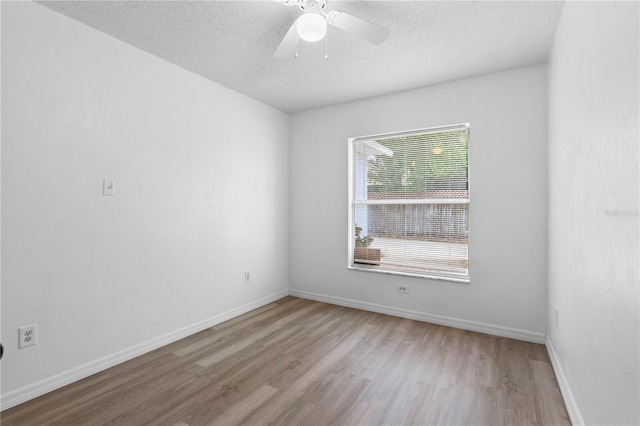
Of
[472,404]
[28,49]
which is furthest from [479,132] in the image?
[28,49]

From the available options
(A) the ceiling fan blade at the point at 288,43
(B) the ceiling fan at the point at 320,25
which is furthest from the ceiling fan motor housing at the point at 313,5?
(A) the ceiling fan blade at the point at 288,43

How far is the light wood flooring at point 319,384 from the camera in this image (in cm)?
184

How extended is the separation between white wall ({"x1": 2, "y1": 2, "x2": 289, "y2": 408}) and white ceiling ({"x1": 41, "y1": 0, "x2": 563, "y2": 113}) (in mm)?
271

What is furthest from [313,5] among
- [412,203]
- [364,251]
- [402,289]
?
[402,289]

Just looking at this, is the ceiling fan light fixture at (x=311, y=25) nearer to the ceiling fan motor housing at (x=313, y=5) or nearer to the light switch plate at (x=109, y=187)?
the ceiling fan motor housing at (x=313, y=5)

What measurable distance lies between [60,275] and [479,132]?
3.73m

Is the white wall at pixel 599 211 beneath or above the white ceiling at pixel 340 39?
beneath

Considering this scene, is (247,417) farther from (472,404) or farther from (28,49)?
(28,49)

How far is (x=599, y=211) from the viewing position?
1357 mm

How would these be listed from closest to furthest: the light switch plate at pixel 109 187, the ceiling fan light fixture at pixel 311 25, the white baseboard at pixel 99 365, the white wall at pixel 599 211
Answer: the white wall at pixel 599 211
the ceiling fan light fixture at pixel 311 25
the white baseboard at pixel 99 365
the light switch plate at pixel 109 187

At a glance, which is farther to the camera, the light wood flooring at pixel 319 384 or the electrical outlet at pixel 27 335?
the electrical outlet at pixel 27 335

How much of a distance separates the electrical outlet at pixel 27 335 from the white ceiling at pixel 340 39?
2.12m

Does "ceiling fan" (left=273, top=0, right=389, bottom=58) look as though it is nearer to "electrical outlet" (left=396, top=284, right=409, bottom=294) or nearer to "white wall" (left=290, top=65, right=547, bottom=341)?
"white wall" (left=290, top=65, right=547, bottom=341)

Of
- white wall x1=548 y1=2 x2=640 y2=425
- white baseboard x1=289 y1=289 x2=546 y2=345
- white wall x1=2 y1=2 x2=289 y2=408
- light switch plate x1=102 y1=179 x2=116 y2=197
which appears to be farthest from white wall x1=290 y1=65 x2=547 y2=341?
light switch plate x1=102 y1=179 x2=116 y2=197
